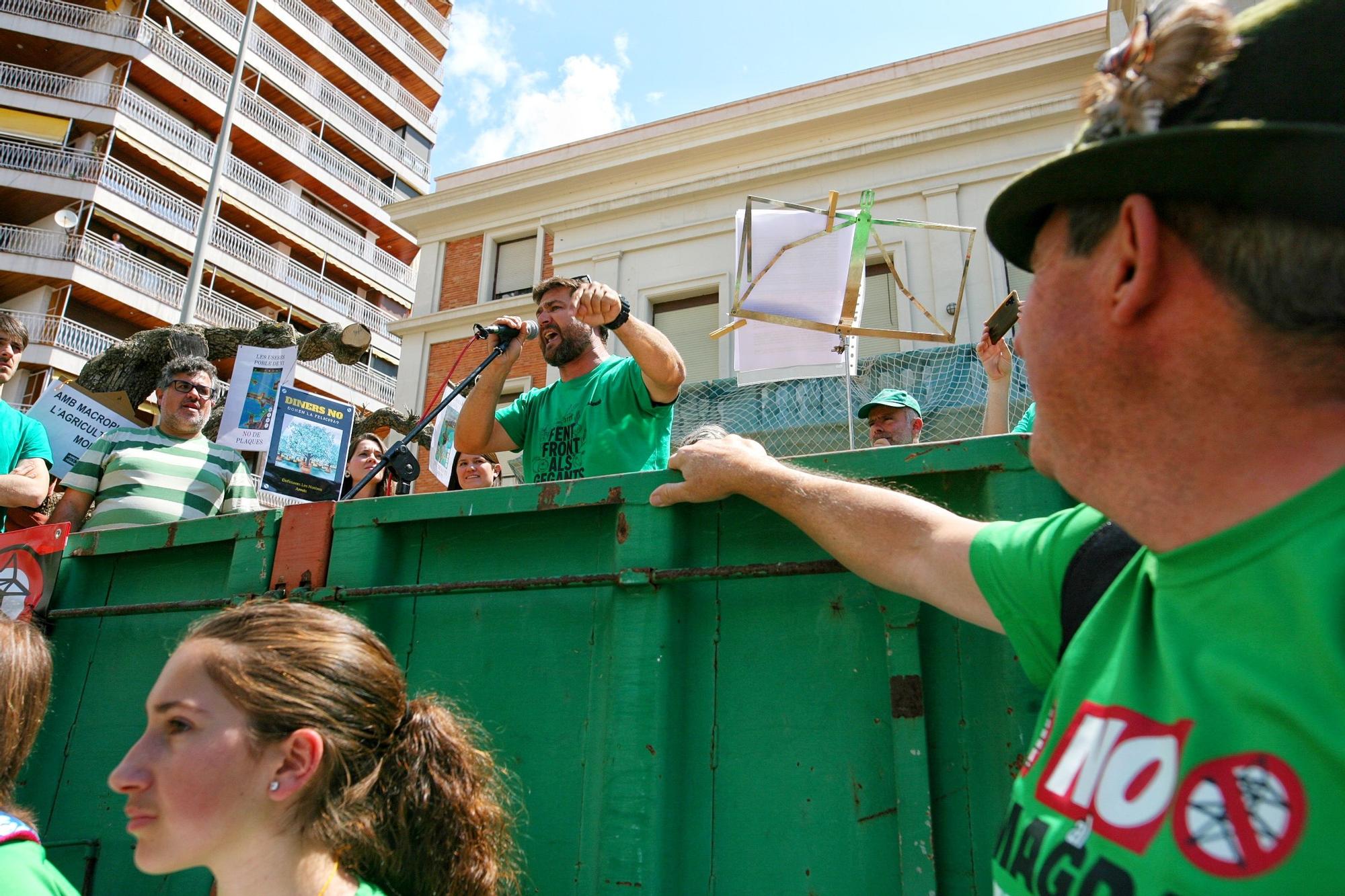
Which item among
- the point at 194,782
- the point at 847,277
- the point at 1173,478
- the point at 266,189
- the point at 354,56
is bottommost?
the point at 194,782

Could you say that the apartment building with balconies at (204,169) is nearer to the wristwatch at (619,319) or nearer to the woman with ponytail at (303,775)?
the wristwatch at (619,319)

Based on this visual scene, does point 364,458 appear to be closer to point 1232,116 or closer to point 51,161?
point 1232,116

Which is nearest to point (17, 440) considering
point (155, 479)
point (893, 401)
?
point (155, 479)

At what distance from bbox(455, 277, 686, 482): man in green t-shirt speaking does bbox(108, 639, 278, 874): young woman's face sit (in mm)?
1433

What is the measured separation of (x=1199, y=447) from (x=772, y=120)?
50.1ft

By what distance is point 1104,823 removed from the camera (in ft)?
3.11

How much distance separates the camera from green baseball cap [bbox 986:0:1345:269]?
860mm

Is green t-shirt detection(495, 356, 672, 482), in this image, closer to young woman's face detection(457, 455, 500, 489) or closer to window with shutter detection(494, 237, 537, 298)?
young woman's face detection(457, 455, 500, 489)

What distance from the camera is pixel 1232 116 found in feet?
2.97

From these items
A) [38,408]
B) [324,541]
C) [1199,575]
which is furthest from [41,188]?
[1199,575]

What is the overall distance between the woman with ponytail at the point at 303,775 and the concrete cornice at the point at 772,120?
1424cm

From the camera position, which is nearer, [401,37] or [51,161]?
[51,161]

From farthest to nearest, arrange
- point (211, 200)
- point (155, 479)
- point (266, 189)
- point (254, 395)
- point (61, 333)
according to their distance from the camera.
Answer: point (266, 189) < point (61, 333) < point (211, 200) < point (254, 395) < point (155, 479)

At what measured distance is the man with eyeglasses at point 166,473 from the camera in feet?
12.9
